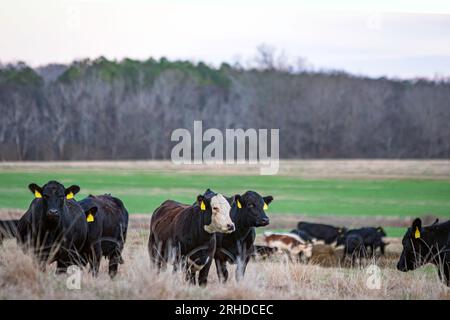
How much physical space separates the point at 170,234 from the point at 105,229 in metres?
1.14

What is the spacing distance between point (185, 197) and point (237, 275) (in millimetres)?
20591

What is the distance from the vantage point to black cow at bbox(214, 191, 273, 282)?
33.7 ft

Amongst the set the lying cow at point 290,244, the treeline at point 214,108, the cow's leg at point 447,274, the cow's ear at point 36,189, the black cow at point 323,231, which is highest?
the treeline at point 214,108

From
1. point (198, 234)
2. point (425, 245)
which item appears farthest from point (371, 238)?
point (198, 234)

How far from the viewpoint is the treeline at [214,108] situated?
36844 mm

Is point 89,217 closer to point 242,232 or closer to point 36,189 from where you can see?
point 36,189

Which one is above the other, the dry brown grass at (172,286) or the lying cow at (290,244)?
the dry brown grass at (172,286)

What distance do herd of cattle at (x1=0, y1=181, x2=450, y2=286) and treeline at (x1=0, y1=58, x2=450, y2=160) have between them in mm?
21679

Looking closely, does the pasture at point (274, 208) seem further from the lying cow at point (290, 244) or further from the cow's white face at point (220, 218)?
the cow's white face at point (220, 218)

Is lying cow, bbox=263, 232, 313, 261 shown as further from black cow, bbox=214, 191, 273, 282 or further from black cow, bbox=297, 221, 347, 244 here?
black cow, bbox=214, 191, 273, 282
